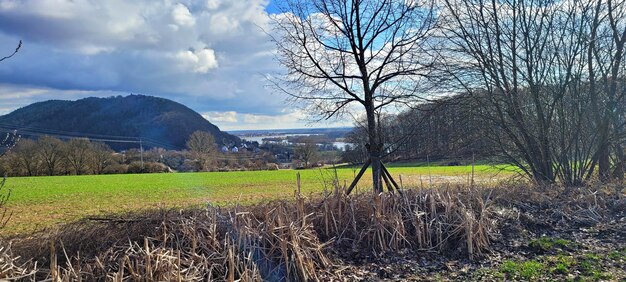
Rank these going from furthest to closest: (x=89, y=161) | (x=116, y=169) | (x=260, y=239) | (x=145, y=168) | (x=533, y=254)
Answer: (x=145, y=168), (x=116, y=169), (x=89, y=161), (x=533, y=254), (x=260, y=239)

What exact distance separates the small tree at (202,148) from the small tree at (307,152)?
Result: 1526cm

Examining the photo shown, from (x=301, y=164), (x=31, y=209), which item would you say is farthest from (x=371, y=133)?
(x=301, y=164)

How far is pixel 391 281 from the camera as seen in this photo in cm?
566

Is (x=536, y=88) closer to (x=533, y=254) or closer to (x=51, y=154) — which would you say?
(x=533, y=254)

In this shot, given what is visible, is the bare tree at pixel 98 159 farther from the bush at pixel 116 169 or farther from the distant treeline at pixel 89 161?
the bush at pixel 116 169

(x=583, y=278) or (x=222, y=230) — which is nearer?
(x=583, y=278)

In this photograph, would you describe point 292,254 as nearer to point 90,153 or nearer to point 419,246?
point 419,246

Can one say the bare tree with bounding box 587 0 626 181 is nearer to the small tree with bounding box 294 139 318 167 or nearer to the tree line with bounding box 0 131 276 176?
the small tree with bounding box 294 139 318 167

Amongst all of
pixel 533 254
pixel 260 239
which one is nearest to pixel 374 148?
pixel 533 254

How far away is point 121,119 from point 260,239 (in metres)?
134

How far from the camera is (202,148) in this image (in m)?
76.9

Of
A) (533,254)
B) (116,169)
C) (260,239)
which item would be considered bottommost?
(533,254)

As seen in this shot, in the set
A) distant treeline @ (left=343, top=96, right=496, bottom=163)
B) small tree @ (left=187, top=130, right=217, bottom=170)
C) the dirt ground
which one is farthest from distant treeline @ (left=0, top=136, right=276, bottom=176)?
the dirt ground

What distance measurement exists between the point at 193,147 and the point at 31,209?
198ft
